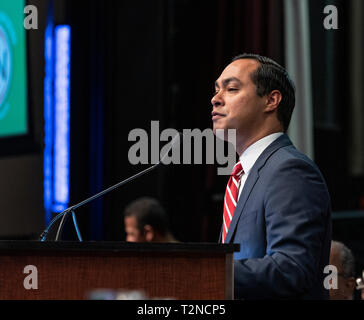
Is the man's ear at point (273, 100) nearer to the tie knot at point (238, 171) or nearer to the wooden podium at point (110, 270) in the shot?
the tie knot at point (238, 171)

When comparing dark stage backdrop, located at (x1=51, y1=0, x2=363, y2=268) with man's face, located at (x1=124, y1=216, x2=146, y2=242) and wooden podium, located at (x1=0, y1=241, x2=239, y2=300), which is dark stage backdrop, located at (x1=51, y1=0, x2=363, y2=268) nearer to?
man's face, located at (x1=124, y1=216, x2=146, y2=242)

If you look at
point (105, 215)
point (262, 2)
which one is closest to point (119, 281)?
point (105, 215)

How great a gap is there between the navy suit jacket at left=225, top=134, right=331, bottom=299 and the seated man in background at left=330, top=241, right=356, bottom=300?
1.00m

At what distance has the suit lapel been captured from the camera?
91.2 inches

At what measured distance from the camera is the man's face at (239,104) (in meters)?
2.48

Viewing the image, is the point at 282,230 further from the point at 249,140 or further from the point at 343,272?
the point at 343,272

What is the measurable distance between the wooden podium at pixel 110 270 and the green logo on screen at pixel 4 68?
3696 mm

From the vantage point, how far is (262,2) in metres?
5.68

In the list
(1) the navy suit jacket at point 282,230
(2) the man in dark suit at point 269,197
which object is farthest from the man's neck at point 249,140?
(1) the navy suit jacket at point 282,230

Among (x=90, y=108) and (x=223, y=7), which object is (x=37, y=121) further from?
(x=223, y=7)

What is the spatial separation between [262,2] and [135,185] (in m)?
1.64

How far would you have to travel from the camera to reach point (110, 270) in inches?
72.2

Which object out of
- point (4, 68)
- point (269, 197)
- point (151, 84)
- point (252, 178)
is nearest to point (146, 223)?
point (151, 84)

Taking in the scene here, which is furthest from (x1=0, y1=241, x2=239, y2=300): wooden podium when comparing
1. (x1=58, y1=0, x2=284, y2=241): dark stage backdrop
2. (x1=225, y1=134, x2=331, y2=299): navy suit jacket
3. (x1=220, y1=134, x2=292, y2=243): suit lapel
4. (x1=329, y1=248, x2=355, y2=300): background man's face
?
(x1=58, y1=0, x2=284, y2=241): dark stage backdrop
